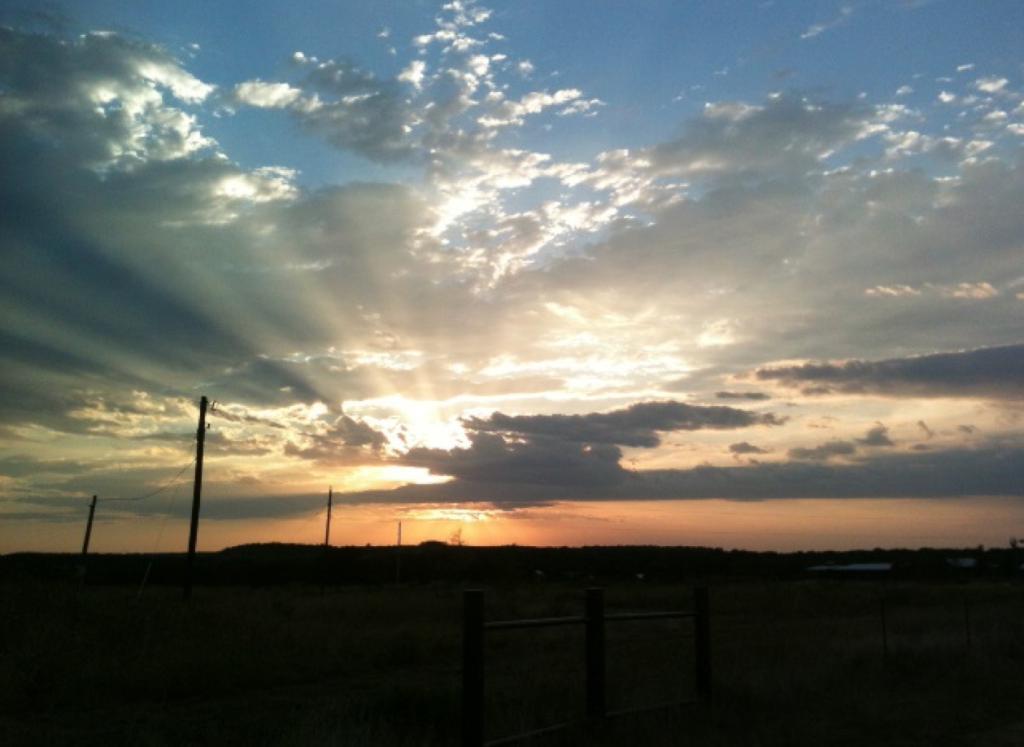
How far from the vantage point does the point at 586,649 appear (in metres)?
11.1

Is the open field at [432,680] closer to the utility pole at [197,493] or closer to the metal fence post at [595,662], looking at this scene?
the metal fence post at [595,662]

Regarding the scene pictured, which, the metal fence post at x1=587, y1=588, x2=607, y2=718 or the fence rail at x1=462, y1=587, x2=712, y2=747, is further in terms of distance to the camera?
the metal fence post at x1=587, y1=588, x2=607, y2=718

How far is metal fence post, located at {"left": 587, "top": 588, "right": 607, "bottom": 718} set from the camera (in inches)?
443

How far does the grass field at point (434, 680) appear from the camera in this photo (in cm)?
1202

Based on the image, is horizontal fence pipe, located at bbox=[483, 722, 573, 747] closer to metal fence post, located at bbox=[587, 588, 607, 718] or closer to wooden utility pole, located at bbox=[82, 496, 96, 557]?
metal fence post, located at bbox=[587, 588, 607, 718]

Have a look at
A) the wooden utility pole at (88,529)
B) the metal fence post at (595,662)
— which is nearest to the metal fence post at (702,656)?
the metal fence post at (595,662)

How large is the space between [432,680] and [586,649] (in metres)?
11.0

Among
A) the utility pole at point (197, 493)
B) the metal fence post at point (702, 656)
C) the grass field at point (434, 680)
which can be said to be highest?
the utility pole at point (197, 493)

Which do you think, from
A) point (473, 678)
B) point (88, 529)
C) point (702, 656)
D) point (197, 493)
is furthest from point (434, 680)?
point (88, 529)

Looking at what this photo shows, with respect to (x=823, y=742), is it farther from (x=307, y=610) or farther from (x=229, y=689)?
(x=307, y=610)

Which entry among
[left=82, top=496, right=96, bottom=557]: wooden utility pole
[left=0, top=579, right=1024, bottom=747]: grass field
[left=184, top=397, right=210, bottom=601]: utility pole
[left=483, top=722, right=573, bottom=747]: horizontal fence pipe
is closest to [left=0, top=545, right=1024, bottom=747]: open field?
[left=0, top=579, right=1024, bottom=747]: grass field

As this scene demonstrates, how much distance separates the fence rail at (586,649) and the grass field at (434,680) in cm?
32

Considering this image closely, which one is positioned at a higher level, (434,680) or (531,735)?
(531,735)

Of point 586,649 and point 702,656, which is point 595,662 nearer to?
point 586,649
